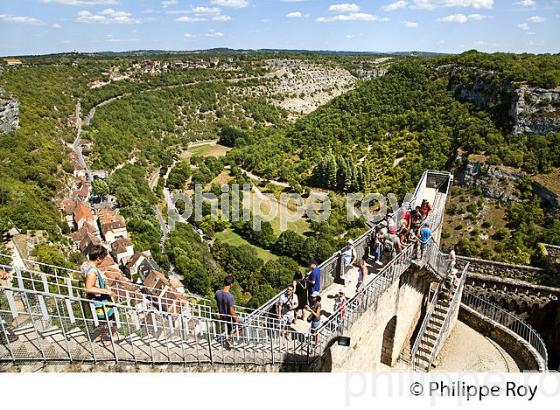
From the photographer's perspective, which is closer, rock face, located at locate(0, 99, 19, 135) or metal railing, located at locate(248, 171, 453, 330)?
metal railing, located at locate(248, 171, 453, 330)

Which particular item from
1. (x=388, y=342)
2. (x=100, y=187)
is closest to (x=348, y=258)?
(x=388, y=342)

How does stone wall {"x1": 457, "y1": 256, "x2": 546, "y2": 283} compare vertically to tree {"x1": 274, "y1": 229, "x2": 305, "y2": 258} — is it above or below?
above

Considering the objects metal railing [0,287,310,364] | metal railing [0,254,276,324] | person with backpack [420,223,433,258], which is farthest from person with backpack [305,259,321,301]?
person with backpack [420,223,433,258]

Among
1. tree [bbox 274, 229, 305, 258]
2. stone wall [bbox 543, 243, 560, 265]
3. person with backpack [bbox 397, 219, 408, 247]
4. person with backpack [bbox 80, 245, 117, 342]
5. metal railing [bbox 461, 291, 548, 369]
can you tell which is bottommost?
tree [bbox 274, 229, 305, 258]

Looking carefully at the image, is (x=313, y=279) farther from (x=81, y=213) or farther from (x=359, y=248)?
(x=81, y=213)

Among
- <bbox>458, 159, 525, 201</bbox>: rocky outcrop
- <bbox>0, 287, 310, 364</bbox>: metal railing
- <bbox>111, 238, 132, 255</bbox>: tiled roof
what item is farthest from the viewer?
<bbox>111, 238, 132, 255</bbox>: tiled roof

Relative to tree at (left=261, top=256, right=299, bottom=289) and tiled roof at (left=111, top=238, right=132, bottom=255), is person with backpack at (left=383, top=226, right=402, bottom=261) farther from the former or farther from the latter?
tiled roof at (left=111, top=238, right=132, bottom=255)

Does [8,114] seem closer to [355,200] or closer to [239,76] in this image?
[355,200]

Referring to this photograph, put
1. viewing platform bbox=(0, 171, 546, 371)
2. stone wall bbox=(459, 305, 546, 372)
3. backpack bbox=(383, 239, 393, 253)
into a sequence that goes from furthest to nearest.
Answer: stone wall bbox=(459, 305, 546, 372) < backpack bbox=(383, 239, 393, 253) < viewing platform bbox=(0, 171, 546, 371)

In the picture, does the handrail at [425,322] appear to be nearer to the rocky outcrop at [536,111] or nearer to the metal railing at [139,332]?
the metal railing at [139,332]
